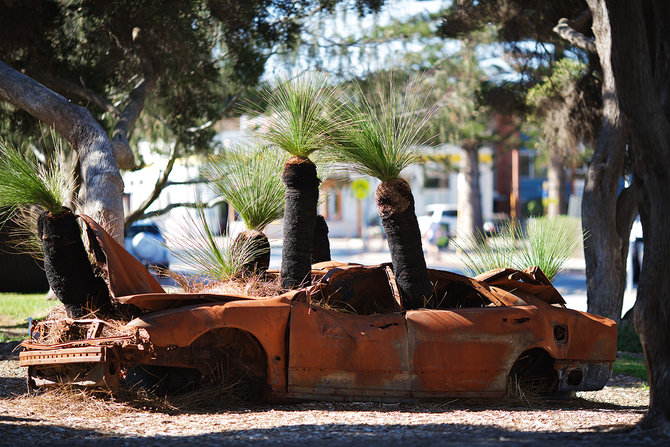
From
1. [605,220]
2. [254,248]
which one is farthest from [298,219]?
[605,220]

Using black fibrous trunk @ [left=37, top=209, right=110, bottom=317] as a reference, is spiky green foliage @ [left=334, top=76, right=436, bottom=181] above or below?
above

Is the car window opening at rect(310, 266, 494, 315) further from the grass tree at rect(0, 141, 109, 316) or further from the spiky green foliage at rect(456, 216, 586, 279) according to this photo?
the grass tree at rect(0, 141, 109, 316)

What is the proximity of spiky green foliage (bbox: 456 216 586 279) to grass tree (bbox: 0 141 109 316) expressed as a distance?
173 inches

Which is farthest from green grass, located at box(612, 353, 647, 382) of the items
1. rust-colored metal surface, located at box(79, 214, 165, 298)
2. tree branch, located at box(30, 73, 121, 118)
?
tree branch, located at box(30, 73, 121, 118)

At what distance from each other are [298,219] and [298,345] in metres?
1.59

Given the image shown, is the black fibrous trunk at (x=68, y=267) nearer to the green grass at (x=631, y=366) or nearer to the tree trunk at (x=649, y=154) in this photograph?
the tree trunk at (x=649, y=154)

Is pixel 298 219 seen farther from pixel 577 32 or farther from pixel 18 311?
pixel 18 311

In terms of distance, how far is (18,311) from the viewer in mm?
14617

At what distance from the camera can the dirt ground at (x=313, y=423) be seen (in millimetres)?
5023

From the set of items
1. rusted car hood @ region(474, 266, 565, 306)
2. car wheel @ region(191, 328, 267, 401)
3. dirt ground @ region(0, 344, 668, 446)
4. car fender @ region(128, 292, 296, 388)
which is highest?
rusted car hood @ region(474, 266, 565, 306)

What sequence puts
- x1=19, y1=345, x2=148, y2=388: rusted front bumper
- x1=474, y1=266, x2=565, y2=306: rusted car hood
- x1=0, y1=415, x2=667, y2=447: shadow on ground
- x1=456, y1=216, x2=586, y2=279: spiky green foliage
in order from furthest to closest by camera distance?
x1=456, y1=216, x2=586, y2=279: spiky green foliage
x1=474, y1=266, x2=565, y2=306: rusted car hood
x1=19, y1=345, x2=148, y2=388: rusted front bumper
x1=0, y1=415, x2=667, y2=447: shadow on ground

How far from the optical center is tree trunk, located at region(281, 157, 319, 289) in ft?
24.6

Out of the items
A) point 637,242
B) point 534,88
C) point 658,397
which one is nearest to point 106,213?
point 658,397

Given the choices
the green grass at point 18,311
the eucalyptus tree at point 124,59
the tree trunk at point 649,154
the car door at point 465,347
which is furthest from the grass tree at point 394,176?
the green grass at point 18,311
